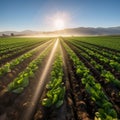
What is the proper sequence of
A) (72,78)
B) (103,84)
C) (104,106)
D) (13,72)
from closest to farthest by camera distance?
(104,106), (103,84), (72,78), (13,72)

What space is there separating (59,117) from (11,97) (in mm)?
2423

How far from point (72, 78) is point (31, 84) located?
2104mm

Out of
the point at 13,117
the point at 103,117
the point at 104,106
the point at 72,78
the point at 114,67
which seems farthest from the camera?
the point at 114,67

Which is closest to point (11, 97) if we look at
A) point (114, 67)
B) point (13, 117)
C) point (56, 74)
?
point (13, 117)

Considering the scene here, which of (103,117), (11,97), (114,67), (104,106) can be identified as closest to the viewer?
(103,117)

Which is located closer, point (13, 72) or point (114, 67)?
point (13, 72)

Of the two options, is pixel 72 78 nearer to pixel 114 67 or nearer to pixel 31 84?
pixel 31 84

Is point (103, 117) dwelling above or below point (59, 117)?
above

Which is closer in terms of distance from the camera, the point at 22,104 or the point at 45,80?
A: the point at 22,104

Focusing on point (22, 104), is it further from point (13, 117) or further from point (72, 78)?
point (72, 78)

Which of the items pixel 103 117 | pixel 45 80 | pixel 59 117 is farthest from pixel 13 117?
pixel 45 80

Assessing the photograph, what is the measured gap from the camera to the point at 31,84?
358 inches

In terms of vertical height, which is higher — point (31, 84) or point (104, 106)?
point (104, 106)

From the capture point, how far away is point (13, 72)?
1130cm
